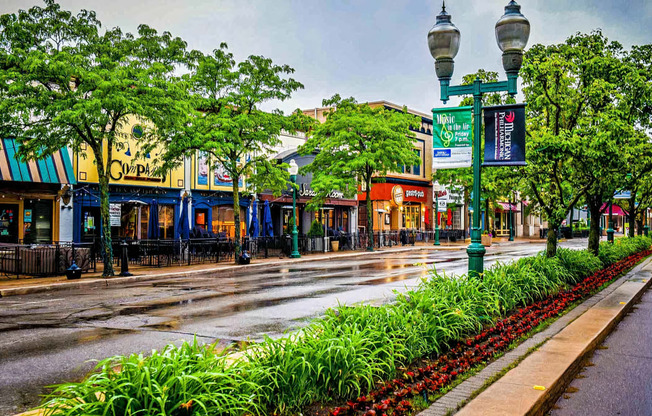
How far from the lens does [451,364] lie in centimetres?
625

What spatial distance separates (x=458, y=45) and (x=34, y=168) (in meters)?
20.7

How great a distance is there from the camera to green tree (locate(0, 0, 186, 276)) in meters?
16.7

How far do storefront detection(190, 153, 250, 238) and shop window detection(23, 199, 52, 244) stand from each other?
7925 mm

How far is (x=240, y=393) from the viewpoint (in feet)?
14.7

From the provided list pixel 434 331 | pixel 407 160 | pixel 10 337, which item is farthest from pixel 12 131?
Result: pixel 407 160

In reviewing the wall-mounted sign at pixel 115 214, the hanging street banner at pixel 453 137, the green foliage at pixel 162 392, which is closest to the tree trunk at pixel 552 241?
the hanging street banner at pixel 453 137

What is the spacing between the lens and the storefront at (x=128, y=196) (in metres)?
26.7

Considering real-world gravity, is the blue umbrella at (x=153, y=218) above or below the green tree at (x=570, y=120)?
below

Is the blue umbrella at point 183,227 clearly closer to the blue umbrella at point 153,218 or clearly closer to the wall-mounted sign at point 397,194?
the blue umbrella at point 153,218

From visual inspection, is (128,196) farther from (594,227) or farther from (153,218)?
(594,227)

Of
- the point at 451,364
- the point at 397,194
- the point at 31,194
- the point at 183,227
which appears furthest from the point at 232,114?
the point at 397,194

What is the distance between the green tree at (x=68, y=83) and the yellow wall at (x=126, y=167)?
22.9 ft

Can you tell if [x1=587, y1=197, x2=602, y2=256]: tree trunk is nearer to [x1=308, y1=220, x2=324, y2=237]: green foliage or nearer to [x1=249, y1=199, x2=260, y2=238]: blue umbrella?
[x1=308, y1=220, x2=324, y2=237]: green foliage

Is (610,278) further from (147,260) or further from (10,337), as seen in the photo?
(147,260)
